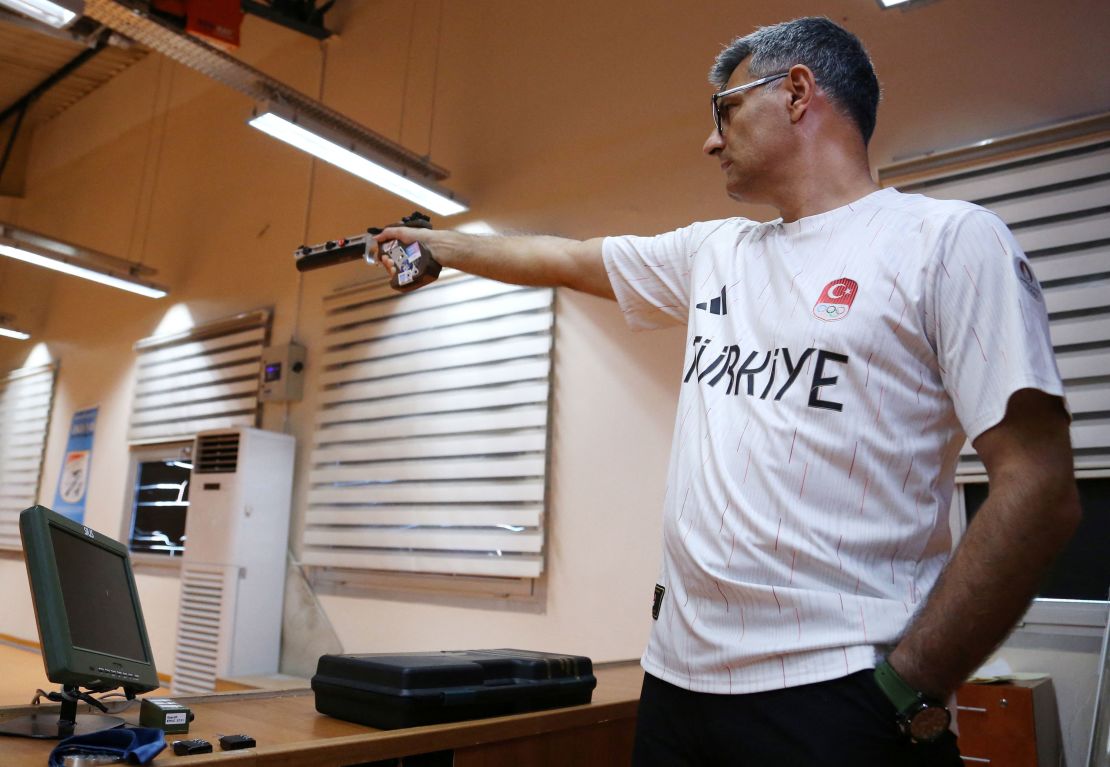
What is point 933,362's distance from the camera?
1.12 m

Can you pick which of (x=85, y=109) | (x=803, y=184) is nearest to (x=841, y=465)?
(x=803, y=184)

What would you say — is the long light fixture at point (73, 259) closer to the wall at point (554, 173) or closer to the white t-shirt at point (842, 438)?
the wall at point (554, 173)

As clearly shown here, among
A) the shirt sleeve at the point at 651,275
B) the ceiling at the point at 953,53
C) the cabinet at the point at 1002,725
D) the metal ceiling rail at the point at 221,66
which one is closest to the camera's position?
the shirt sleeve at the point at 651,275

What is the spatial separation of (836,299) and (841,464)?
224 millimetres

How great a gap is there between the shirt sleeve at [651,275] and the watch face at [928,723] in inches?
30.7

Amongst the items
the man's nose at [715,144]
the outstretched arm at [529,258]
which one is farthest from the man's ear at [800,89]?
the outstretched arm at [529,258]

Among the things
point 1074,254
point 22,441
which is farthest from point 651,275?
point 22,441

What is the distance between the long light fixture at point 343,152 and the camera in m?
3.84

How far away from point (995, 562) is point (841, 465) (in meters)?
0.20

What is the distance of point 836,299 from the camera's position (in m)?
1.18

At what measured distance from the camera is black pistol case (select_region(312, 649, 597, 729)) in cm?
159

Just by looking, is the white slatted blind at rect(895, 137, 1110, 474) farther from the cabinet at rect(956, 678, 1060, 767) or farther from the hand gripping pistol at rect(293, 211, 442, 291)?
the hand gripping pistol at rect(293, 211, 442, 291)

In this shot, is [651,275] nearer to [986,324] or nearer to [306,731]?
[986,324]

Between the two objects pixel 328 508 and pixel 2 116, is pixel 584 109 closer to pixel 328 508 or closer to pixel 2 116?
pixel 328 508
